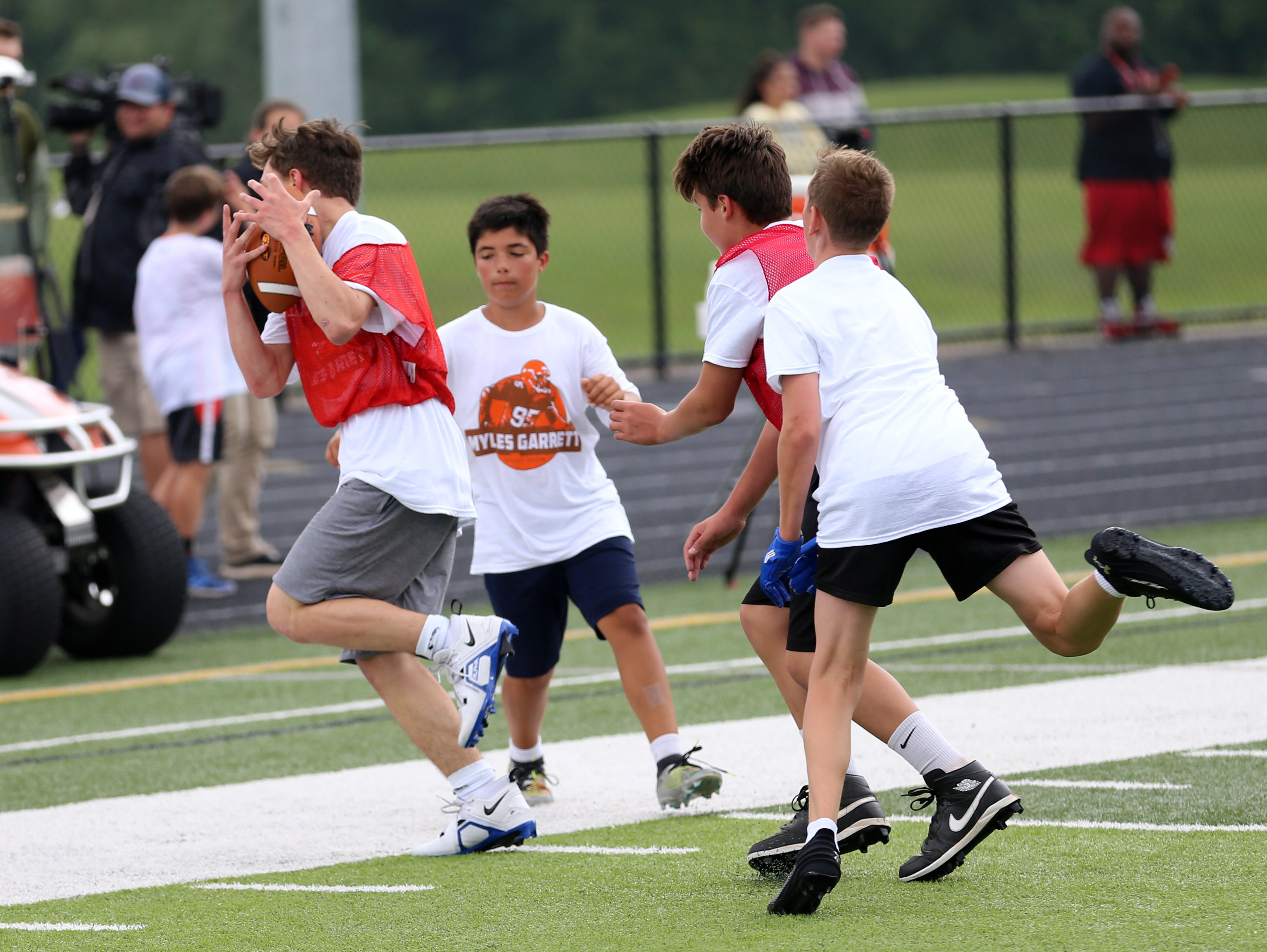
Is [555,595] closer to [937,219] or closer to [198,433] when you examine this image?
[198,433]

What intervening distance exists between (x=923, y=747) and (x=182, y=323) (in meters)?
6.50

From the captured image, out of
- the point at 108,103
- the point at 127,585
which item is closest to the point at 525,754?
the point at 127,585

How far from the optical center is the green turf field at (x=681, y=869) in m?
4.35

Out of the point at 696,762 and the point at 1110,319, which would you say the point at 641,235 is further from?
the point at 696,762

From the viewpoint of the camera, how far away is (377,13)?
216 feet

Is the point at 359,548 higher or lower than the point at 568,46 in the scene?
lower

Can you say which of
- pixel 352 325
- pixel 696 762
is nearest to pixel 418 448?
pixel 352 325

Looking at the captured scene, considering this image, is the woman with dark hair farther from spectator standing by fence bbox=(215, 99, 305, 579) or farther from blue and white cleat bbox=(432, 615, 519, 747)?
blue and white cleat bbox=(432, 615, 519, 747)

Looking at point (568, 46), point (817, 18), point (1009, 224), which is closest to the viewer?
point (817, 18)

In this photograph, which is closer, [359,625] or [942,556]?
[942,556]

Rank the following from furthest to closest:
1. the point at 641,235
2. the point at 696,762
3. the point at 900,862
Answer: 1. the point at 641,235
2. the point at 696,762
3. the point at 900,862

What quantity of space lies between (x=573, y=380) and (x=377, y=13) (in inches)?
2440

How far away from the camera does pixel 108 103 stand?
1192 cm


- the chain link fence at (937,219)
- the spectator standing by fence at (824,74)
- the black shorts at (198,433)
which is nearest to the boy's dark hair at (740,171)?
the black shorts at (198,433)
